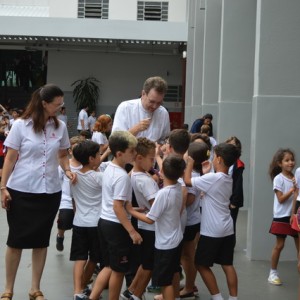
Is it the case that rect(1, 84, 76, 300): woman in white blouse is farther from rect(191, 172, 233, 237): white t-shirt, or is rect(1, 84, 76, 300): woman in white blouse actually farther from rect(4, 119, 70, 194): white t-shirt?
rect(191, 172, 233, 237): white t-shirt

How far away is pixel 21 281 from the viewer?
7.18m

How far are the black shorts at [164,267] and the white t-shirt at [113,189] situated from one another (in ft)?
1.45

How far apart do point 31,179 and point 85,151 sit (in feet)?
1.97

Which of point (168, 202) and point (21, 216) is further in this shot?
point (21, 216)

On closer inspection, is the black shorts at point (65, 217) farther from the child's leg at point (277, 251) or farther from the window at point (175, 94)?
the window at point (175, 94)

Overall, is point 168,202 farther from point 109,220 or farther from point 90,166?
point 90,166

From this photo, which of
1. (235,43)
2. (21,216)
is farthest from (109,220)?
(235,43)

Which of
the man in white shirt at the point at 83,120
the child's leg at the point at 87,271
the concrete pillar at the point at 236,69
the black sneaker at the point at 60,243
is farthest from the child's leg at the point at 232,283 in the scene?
the man in white shirt at the point at 83,120

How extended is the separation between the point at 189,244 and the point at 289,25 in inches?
136

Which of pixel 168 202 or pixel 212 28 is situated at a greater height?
pixel 212 28

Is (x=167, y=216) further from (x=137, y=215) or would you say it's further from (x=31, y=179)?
(x=31, y=179)

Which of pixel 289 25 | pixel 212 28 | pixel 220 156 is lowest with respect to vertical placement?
pixel 220 156

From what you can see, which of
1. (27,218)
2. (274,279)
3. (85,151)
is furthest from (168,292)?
(274,279)

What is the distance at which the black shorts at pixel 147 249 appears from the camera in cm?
591
